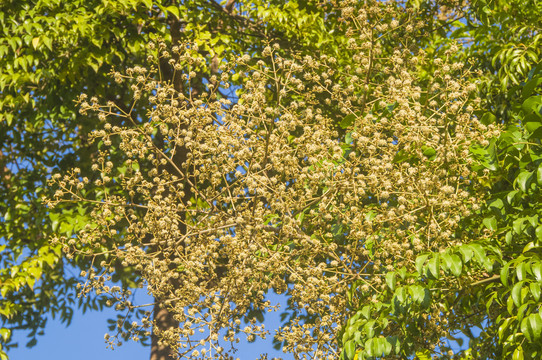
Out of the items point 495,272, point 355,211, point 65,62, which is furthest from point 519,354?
point 65,62

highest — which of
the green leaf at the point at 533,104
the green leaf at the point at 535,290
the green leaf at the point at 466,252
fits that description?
the green leaf at the point at 533,104

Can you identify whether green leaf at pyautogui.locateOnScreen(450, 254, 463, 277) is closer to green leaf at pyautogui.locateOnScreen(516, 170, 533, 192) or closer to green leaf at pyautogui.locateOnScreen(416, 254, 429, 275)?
green leaf at pyautogui.locateOnScreen(416, 254, 429, 275)

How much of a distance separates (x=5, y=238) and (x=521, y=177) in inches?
230

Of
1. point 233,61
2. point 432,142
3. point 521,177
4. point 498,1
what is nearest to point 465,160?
point 432,142

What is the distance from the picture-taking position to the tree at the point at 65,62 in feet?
18.3

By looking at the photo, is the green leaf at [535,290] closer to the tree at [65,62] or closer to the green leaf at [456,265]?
the green leaf at [456,265]

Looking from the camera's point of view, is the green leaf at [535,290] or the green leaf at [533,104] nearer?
the green leaf at [535,290]

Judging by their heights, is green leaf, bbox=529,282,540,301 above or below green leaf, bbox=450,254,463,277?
below

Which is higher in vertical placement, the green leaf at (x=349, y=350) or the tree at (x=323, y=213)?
the tree at (x=323, y=213)

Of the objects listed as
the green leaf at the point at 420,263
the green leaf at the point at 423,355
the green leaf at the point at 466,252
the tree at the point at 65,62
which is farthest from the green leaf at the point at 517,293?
the tree at the point at 65,62

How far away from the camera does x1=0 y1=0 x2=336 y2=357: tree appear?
5574 millimetres

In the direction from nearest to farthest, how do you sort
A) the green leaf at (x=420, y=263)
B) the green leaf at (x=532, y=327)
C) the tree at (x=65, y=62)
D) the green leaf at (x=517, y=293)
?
the green leaf at (x=532, y=327) < the green leaf at (x=517, y=293) < the green leaf at (x=420, y=263) < the tree at (x=65, y=62)

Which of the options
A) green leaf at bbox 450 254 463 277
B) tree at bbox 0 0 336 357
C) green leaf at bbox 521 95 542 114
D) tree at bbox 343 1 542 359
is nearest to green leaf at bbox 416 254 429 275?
tree at bbox 343 1 542 359

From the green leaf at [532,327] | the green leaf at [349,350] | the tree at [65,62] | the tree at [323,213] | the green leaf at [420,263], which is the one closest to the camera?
the green leaf at [532,327]
